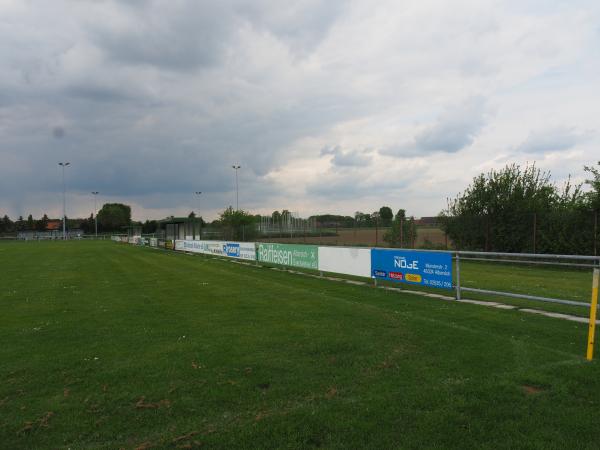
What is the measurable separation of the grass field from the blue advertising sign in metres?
1.24

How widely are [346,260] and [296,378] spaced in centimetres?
955

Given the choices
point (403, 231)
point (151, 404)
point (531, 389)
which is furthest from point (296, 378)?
point (403, 231)

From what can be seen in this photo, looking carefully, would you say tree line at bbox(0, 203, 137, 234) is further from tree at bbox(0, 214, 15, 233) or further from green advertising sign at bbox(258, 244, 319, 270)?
green advertising sign at bbox(258, 244, 319, 270)

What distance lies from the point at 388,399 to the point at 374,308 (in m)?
5.12

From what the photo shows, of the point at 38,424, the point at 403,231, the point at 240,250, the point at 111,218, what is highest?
the point at 111,218

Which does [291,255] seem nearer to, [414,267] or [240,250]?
[240,250]

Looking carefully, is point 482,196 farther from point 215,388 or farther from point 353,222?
point 215,388

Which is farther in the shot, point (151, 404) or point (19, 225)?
point (19, 225)

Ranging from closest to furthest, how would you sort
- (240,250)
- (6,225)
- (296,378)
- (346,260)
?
1. (296,378)
2. (346,260)
3. (240,250)
4. (6,225)

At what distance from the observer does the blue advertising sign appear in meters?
10.8

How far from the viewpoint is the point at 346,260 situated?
570 inches

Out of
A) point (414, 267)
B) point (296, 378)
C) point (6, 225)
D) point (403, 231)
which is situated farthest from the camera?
point (6, 225)

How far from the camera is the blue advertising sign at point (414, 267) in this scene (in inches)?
424

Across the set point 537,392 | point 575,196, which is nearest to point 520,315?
point 537,392
